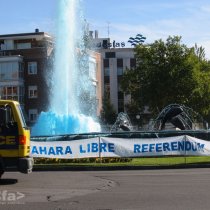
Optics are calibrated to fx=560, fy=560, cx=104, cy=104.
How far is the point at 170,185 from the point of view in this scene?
618 inches

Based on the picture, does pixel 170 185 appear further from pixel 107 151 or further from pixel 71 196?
pixel 107 151

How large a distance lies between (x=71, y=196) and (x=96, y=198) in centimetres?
75

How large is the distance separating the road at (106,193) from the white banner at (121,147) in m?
6.19

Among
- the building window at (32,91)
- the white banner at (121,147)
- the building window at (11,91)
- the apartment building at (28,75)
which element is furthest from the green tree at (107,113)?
the white banner at (121,147)

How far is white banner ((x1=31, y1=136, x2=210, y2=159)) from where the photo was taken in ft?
82.8

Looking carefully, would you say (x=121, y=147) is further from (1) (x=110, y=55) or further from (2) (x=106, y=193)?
(1) (x=110, y=55)

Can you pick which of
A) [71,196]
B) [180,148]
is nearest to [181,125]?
[180,148]

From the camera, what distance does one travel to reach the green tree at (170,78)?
7131cm

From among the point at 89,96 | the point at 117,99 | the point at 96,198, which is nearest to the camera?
the point at 96,198

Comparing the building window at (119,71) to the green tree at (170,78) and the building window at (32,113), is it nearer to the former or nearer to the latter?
the building window at (32,113)

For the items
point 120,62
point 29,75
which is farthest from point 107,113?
point 120,62

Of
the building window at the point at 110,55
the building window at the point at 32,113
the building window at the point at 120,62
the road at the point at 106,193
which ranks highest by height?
the building window at the point at 110,55

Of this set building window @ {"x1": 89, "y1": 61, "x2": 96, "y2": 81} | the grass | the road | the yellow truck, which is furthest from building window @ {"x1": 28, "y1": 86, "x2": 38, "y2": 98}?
the yellow truck

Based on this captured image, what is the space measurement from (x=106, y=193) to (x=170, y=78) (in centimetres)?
5830
